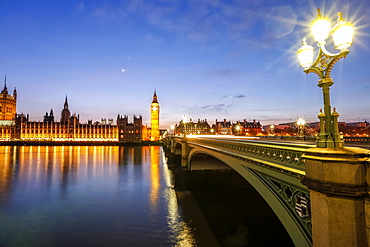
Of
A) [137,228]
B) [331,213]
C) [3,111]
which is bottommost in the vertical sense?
[137,228]

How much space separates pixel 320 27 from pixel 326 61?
0.75m

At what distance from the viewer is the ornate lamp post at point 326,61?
4.34 meters

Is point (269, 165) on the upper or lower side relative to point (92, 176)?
upper

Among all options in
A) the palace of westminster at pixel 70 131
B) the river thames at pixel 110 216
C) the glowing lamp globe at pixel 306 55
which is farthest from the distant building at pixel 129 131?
the glowing lamp globe at pixel 306 55

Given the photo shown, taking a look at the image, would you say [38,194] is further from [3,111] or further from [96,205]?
[3,111]

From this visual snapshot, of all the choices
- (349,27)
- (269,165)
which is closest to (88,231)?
(269,165)

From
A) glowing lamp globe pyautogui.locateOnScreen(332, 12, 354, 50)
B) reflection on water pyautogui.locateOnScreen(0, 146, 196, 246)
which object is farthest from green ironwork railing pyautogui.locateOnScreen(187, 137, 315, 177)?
reflection on water pyautogui.locateOnScreen(0, 146, 196, 246)

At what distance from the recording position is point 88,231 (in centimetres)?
1677

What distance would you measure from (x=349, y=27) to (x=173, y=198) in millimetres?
23536

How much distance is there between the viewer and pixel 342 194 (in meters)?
4.01

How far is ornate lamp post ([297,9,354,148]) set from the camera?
4344 mm

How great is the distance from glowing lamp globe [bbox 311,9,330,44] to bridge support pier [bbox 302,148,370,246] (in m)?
2.51

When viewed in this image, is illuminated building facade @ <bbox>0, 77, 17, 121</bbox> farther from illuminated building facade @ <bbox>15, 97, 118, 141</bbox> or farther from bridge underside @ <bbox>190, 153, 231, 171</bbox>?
bridge underside @ <bbox>190, 153, 231, 171</bbox>

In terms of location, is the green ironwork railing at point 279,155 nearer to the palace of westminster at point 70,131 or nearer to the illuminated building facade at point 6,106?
the palace of westminster at point 70,131
